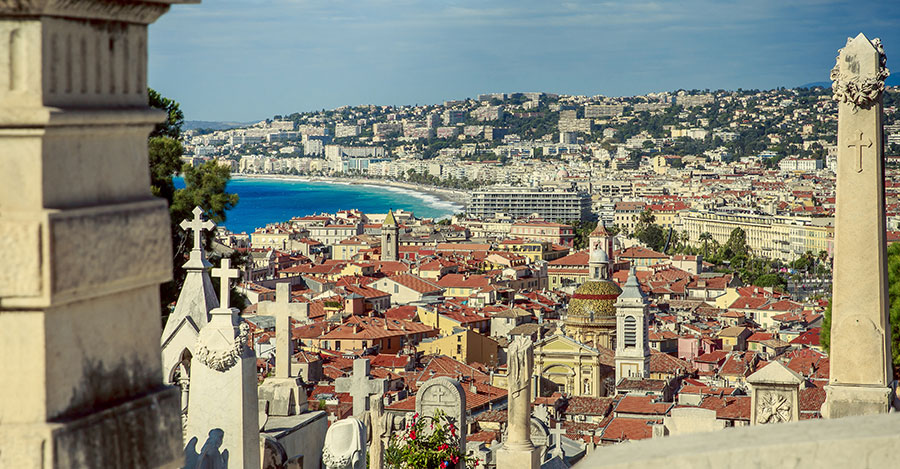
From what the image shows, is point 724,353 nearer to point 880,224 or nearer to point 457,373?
point 457,373

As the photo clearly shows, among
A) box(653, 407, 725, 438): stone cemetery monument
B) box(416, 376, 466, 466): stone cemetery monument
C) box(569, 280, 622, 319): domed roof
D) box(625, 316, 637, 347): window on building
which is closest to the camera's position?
box(416, 376, 466, 466): stone cemetery monument

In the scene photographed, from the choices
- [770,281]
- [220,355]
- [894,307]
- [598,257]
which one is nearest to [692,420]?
[220,355]

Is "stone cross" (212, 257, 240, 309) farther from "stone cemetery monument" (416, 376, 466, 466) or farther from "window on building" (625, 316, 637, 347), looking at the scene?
"window on building" (625, 316, 637, 347)

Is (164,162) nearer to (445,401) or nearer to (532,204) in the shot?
(445,401)

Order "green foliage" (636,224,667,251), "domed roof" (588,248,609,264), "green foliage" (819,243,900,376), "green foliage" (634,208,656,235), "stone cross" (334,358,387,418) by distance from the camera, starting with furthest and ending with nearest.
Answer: "green foliage" (634,208,656,235)
"green foliage" (636,224,667,251)
"domed roof" (588,248,609,264)
"green foliage" (819,243,900,376)
"stone cross" (334,358,387,418)

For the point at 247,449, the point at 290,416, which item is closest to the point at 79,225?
the point at 247,449

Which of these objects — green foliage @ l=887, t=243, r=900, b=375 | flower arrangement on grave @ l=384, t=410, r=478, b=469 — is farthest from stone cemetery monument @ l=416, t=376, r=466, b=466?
green foliage @ l=887, t=243, r=900, b=375
